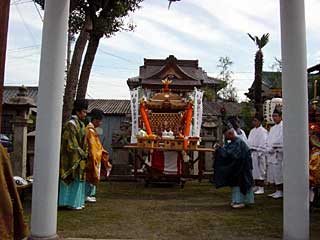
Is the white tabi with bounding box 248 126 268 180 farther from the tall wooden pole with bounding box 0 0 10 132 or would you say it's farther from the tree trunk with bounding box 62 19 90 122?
the tall wooden pole with bounding box 0 0 10 132

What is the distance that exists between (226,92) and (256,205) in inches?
1036

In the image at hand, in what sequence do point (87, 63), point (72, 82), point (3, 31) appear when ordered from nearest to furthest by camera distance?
point (3, 31)
point (72, 82)
point (87, 63)

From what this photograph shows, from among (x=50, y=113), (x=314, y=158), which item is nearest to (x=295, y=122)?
(x=314, y=158)

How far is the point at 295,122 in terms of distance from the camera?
4.75 metres

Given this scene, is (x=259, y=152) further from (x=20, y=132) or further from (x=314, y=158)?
(x=20, y=132)

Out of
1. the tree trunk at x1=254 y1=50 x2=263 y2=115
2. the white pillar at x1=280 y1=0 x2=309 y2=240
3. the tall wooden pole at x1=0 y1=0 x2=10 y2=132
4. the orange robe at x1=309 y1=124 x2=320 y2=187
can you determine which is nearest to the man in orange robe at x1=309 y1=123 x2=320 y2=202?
the orange robe at x1=309 y1=124 x2=320 y2=187

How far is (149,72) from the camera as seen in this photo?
18094mm

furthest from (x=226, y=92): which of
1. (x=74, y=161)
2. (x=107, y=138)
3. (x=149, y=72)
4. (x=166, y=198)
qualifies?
(x=74, y=161)

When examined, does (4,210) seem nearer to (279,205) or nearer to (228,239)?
(228,239)

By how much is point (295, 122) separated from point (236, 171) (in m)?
3.31

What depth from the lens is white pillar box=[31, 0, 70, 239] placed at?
4.75 metres

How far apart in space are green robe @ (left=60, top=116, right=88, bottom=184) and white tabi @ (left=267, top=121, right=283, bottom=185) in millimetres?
4561

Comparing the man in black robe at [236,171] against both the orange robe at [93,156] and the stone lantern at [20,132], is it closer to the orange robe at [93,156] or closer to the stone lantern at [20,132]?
the orange robe at [93,156]

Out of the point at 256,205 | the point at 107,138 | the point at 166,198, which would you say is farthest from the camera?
the point at 107,138
